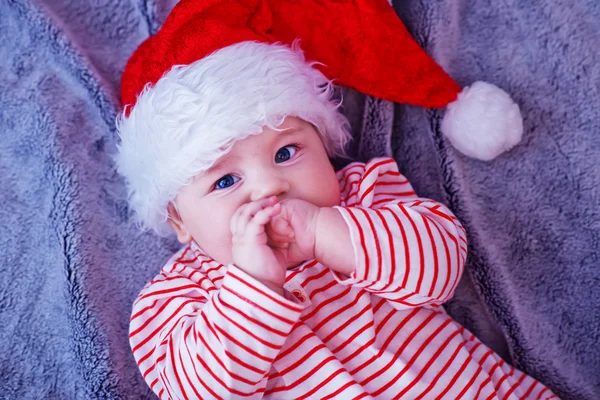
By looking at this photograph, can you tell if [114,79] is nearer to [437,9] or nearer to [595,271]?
[437,9]

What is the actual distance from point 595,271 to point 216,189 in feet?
2.47

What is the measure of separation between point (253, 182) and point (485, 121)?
0.45 meters

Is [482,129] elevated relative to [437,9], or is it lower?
lower

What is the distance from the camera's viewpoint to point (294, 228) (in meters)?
0.94

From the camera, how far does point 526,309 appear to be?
117 cm

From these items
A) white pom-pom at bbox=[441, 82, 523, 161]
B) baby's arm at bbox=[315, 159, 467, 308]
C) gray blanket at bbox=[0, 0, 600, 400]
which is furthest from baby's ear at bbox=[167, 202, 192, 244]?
white pom-pom at bbox=[441, 82, 523, 161]

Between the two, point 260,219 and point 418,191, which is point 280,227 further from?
point 418,191

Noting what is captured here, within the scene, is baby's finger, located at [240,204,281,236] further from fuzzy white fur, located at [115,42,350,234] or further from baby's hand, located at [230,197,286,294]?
fuzzy white fur, located at [115,42,350,234]

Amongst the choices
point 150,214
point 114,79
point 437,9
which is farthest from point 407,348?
point 114,79

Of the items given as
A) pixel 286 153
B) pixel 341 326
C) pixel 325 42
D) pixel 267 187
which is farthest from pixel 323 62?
pixel 341 326

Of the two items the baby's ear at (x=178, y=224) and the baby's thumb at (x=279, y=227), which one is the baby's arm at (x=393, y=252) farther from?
the baby's ear at (x=178, y=224)

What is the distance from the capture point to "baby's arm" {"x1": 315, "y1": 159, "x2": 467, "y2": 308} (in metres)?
0.94

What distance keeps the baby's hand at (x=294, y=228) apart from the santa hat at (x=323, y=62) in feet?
0.56

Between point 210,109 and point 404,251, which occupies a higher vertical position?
point 210,109
